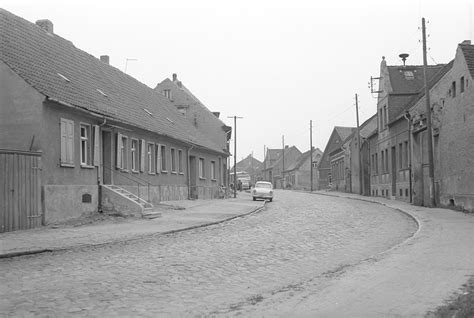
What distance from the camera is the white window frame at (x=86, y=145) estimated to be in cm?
2097

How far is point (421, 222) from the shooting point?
65.2 ft

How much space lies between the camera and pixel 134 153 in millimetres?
26859

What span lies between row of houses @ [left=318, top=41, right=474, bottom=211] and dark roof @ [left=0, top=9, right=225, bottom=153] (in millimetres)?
14284

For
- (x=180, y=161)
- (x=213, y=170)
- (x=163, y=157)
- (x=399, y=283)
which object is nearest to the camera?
(x=399, y=283)

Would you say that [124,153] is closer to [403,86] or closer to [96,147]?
[96,147]

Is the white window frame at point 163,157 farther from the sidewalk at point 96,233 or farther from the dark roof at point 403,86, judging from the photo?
the dark roof at point 403,86

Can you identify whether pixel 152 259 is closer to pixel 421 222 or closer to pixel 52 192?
pixel 52 192

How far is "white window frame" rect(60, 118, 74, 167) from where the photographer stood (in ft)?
63.0

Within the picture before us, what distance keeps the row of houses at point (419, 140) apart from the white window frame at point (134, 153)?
14858 millimetres

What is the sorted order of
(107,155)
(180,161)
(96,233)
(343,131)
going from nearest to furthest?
(96,233) → (107,155) → (180,161) → (343,131)

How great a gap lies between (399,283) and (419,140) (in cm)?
2428

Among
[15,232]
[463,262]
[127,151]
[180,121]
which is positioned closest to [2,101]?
[15,232]

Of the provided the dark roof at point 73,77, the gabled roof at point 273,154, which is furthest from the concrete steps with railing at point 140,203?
the gabled roof at point 273,154

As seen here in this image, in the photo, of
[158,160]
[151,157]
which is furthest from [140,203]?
[158,160]
